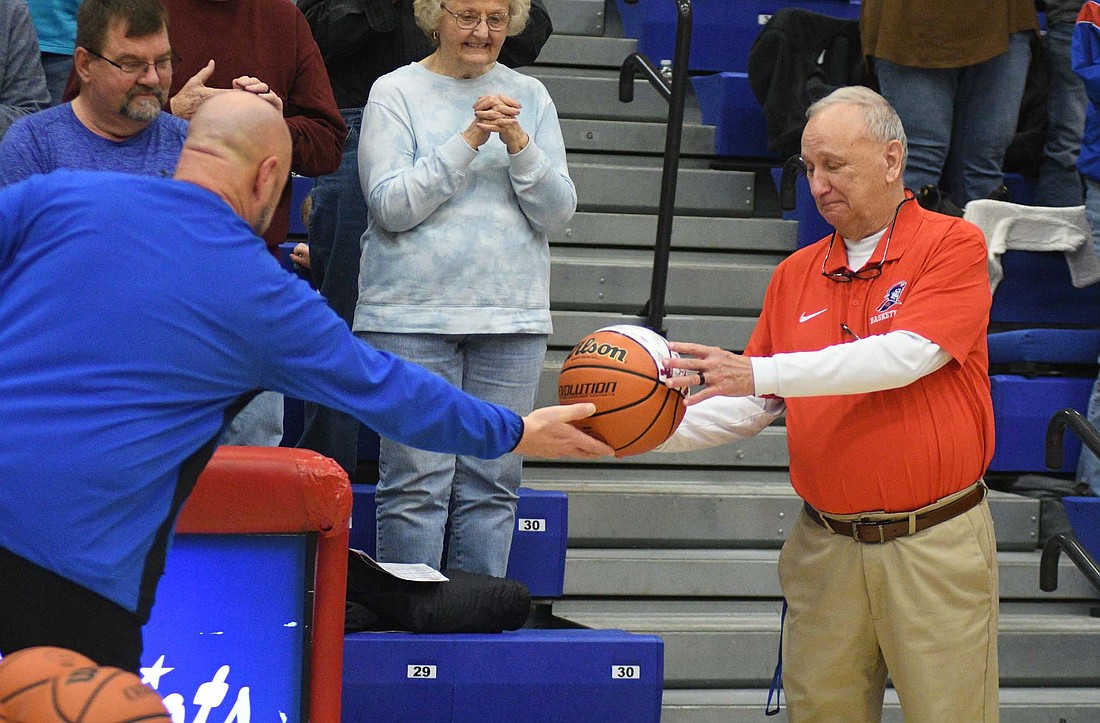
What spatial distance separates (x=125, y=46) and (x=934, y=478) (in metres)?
2.07

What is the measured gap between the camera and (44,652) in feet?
6.63

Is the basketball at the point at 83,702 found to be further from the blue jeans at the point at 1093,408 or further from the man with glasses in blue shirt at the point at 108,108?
the blue jeans at the point at 1093,408

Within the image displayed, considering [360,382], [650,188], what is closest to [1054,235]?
[650,188]

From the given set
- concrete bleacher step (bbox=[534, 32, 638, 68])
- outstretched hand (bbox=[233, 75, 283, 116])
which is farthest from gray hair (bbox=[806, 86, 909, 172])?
concrete bleacher step (bbox=[534, 32, 638, 68])

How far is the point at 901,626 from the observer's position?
3.11 meters

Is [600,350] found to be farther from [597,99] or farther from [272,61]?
[597,99]

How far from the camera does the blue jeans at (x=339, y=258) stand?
165 inches

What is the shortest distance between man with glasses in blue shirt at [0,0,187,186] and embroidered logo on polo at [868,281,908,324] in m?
1.67

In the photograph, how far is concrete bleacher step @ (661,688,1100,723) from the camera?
433 centimetres

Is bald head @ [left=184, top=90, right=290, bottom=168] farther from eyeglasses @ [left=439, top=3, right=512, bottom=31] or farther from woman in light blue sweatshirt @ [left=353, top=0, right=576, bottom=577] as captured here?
eyeglasses @ [left=439, top=3, right=512, bottom=31]

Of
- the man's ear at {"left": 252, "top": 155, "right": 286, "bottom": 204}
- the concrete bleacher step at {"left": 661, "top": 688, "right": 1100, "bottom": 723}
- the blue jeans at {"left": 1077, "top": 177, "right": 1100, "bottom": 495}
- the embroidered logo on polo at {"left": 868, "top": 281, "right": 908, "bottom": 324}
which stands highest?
the man's ear at {"left": 252, "top": 155, "right": 286, "bottom": 204}

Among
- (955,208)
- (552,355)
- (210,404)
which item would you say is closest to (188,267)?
(210,404)

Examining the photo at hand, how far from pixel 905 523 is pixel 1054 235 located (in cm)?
280

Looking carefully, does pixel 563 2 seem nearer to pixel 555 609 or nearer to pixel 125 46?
pixel 555 609
